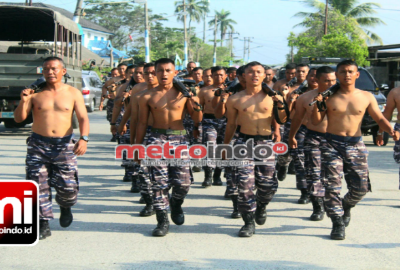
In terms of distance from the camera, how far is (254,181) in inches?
253

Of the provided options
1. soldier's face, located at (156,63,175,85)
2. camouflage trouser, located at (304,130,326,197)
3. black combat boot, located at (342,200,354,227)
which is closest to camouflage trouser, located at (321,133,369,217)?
black combat boot, located at (342,200,354,227)

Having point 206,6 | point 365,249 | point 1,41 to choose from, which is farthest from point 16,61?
point 206,6

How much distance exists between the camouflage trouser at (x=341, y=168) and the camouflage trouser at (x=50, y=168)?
2.87 m

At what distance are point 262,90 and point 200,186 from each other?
11.3 feet

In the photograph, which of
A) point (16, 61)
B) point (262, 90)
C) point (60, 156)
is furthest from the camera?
point (16, 61)

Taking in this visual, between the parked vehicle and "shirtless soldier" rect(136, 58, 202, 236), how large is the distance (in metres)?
19.5

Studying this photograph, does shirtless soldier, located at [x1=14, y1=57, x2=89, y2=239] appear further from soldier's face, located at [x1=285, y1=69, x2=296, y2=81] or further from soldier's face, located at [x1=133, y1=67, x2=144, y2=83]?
soldier's face, located at [x1=285, y1=69, x2=296, y2=81]

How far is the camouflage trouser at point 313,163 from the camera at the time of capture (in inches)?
283

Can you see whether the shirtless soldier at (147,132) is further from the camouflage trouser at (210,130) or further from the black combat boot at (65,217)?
the camouflage trouser at (210,130)

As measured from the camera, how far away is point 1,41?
19234 millimetres

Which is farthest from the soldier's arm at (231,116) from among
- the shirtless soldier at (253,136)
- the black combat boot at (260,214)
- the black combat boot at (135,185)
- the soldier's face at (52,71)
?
the black combat boot at (135,185)

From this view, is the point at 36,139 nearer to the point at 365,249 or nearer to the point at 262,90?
the point at 262,90

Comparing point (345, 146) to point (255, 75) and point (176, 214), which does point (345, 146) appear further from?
point (176, 214)

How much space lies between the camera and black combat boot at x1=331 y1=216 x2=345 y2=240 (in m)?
6.16
